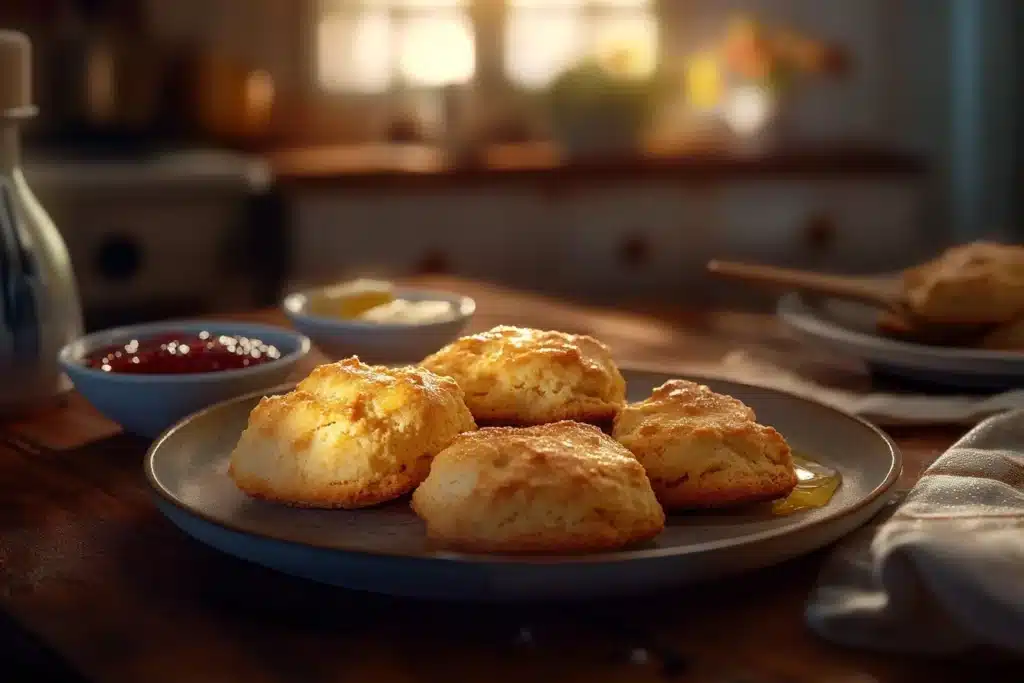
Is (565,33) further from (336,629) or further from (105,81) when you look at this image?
(336,629)

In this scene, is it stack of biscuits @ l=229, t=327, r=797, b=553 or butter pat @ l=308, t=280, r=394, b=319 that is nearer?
stack of biscuits @ l=229, t=327, r=797, b=553

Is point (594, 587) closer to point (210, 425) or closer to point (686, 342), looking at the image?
point (210, 425)

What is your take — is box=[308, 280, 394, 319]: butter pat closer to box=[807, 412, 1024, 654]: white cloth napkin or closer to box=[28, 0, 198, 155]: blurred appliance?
box=[807, 412, 1024, 654]: white cloth napkin

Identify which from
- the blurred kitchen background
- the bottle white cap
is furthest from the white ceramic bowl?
the blurred kitchen background

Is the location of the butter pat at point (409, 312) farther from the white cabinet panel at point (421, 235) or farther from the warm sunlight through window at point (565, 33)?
the warm sunlight through window at point (565, 33)

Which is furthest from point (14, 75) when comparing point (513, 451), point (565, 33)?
point (565, 33)

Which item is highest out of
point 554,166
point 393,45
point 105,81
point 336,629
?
point 393,45

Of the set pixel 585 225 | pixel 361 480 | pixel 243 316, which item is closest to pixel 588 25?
pixel 585 225

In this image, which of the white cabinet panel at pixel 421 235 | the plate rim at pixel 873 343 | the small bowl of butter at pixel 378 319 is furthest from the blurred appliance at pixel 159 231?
the plate rim at pixel 873 343
